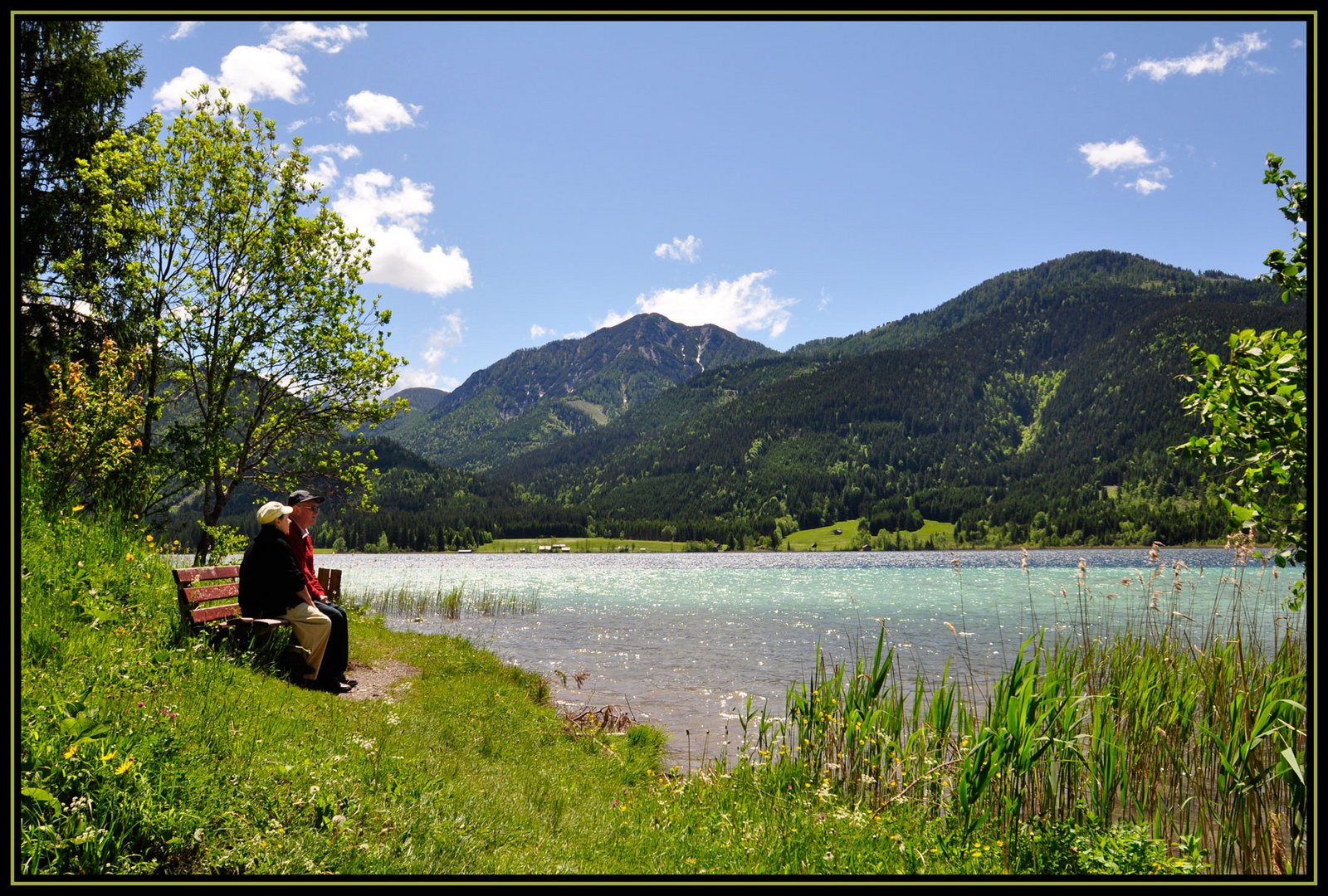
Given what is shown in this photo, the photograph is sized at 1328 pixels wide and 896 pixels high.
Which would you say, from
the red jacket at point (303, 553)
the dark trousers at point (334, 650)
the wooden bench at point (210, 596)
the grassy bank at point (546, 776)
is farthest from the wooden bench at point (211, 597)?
the red jacket at point (303, 553)

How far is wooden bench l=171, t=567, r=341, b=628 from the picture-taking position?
30.1 feet

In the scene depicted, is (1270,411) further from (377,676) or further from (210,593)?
(377,676)

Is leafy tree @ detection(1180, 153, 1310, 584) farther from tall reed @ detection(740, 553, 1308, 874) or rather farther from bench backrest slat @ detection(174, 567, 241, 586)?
bench backrest slat @ detection(174, 567, 241, 586)

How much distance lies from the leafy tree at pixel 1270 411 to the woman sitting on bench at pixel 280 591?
10.3 metres

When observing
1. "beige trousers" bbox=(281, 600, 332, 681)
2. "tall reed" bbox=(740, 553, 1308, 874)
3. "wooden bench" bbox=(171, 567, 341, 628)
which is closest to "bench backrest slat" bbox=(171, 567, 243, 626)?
"wooden bench" bbox=(171, 567, 341, 628)

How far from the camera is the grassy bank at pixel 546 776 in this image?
4.61m

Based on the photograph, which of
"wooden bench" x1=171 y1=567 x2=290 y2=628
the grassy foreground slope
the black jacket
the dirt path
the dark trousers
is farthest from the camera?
the dirt path

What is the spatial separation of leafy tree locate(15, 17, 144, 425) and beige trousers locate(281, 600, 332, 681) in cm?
1155

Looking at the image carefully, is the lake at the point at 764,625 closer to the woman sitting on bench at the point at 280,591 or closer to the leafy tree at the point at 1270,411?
the leafy tree at the point at 1270,411

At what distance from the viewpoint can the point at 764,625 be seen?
1396 inches
